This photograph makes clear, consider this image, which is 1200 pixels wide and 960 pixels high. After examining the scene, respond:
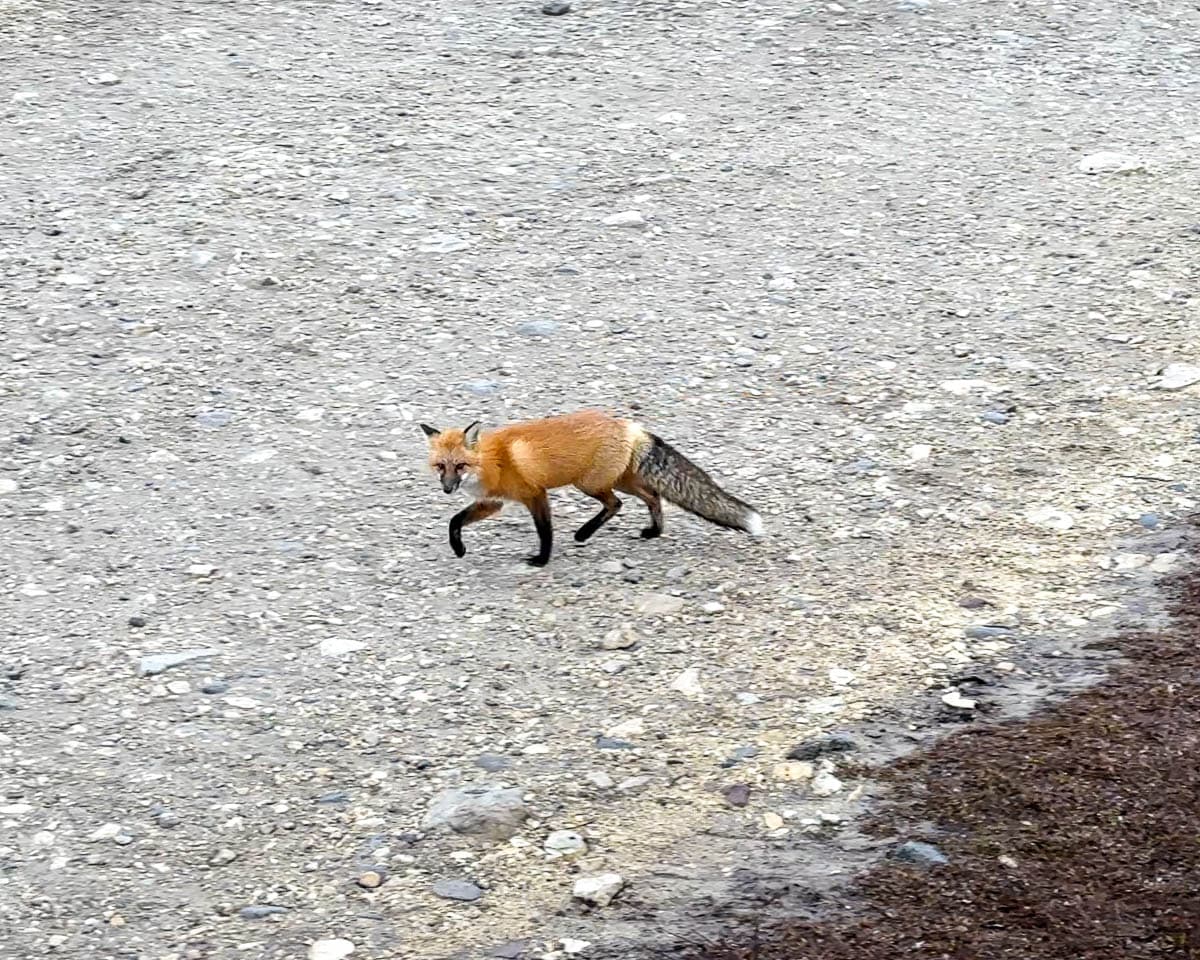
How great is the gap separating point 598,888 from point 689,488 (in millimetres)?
1859

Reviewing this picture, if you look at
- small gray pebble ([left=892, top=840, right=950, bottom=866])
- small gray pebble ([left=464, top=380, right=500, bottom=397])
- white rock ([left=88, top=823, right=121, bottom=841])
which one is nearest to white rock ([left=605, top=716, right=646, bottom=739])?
small gray pebble ([left=892, top=840, right=950, bottom=866])

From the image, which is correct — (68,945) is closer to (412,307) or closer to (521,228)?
(412,307)

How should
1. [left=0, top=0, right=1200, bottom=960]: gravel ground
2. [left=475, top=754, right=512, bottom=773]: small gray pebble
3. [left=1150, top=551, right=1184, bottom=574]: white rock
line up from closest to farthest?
[left=0, top=0, right=1200, bottom=960]: gravel ground, [left=475, top=754, right=512, bottom=773]: small gray pebble, [left=1150, top=551, right=1184, bottom=574]: white rock

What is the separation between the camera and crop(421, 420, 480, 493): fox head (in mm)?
5637

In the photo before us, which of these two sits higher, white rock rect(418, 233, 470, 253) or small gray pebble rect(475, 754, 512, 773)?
white rock rect(418, 233, 470, 253)

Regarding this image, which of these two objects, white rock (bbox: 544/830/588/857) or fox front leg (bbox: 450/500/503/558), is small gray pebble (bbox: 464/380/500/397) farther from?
white rock (bbox: 544/830/588/857)

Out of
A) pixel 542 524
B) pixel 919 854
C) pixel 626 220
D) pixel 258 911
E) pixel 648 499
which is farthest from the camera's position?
pixel 626 220

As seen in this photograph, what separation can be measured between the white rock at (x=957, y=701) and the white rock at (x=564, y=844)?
3.96ft

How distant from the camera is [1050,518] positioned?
19.3 feet

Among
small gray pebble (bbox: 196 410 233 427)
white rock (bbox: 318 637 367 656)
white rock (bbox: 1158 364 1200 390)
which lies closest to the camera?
white rock (bbox: 318 637 367 656)

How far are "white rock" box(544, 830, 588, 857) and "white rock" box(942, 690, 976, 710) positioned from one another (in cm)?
121

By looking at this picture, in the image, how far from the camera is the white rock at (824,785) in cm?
454

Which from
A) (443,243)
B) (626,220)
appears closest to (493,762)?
(443,243)

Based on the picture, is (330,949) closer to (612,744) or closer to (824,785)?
(612,744)
